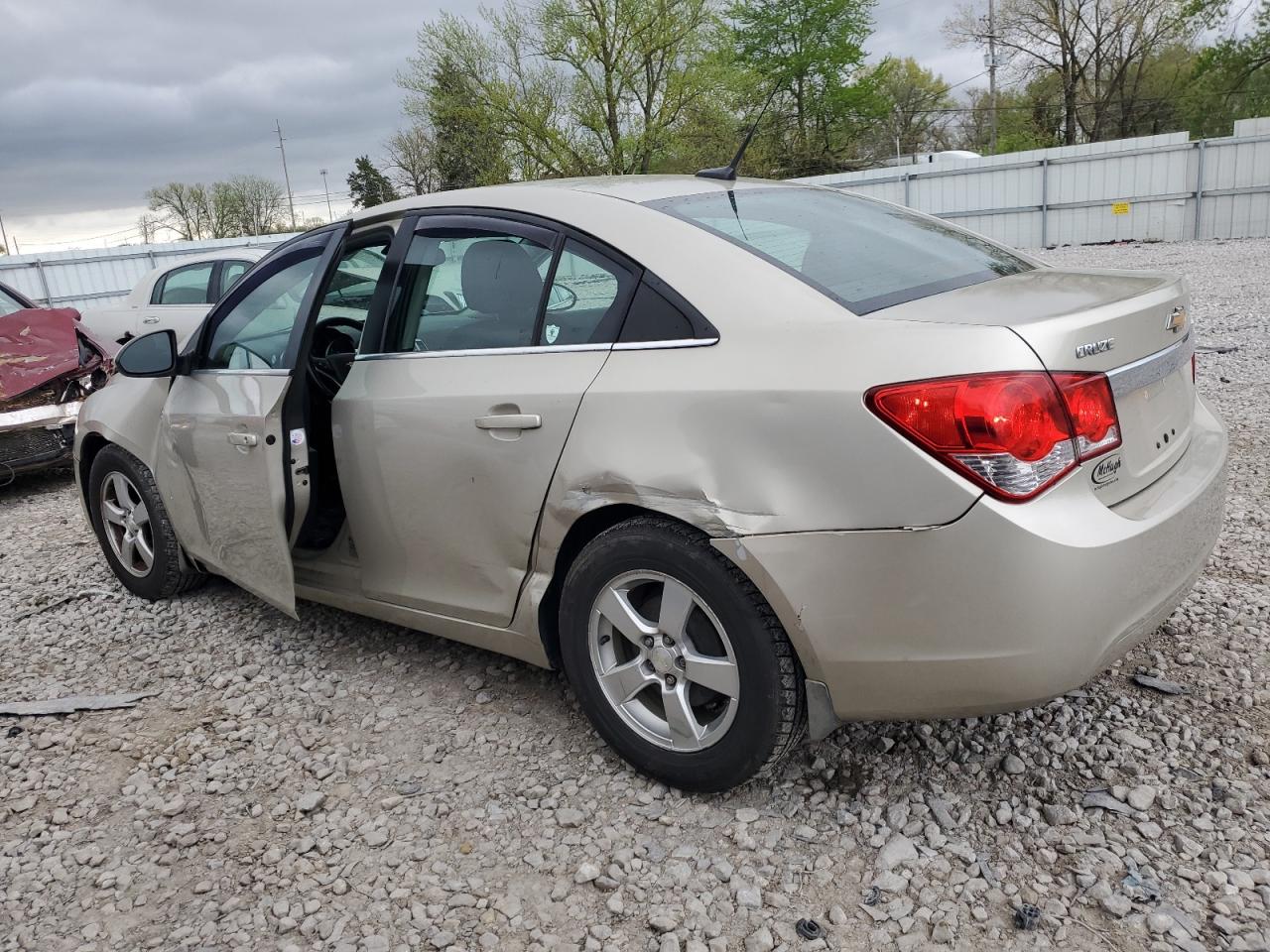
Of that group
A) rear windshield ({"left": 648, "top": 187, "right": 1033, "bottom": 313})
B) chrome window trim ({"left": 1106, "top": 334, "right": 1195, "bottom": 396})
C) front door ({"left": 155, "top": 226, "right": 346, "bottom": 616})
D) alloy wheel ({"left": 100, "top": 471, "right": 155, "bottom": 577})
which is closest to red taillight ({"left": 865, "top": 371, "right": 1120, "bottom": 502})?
chrome window trim ({"left": 1106, "top": 334, "right": 1195, "bottom": 396})

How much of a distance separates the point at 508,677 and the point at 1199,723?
7.04 ft

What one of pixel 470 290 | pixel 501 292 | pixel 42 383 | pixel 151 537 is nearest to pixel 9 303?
pixel 42 383

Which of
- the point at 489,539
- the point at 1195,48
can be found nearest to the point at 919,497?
the point at 489,539

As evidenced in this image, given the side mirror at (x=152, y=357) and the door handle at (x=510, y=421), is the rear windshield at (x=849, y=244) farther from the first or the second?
the side mirror at (x=152, y=357)

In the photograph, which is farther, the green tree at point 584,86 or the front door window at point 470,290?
the green tree at point 584,86

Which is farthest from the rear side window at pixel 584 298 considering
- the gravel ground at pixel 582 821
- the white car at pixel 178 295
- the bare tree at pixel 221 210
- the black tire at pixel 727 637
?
the bare tree at pixel 221 210

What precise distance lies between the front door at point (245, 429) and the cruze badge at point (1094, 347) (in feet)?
7.63

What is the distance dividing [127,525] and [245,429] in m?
1.51

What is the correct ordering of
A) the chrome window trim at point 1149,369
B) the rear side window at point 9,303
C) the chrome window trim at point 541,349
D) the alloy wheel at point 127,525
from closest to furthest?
1. the chrome window trim at point 1149,369
2. the chrome window trim at point 541,349
3. the alloy wheel at point 127,525
4. the rear side window at point 9,303

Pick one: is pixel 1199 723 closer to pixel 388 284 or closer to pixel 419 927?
pixel 419 927

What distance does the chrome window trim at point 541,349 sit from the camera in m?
2.41

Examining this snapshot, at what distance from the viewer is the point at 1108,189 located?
72.0ft

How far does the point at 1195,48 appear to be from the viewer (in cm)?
3584

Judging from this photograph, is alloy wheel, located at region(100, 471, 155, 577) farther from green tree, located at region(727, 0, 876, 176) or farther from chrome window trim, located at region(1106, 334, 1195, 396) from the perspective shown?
green tree, located at region(727, 0, 876, 176)
